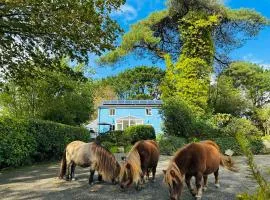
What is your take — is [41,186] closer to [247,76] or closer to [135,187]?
[135,187]

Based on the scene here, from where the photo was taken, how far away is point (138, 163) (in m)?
11.0

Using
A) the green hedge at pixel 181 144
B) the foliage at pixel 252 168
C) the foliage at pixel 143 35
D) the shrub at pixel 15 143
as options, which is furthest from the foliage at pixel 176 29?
the foliage at pixel 252 168

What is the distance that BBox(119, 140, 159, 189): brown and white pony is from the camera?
10.8 m

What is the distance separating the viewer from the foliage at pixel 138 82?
228 feet

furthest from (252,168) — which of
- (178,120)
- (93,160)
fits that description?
(178,120)

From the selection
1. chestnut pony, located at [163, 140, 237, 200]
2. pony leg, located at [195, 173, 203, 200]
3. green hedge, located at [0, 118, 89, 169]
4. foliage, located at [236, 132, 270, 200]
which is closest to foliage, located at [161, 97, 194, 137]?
green hedge, located at [0, 118, 89, 169]

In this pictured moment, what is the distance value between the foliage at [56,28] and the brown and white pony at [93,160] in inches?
146

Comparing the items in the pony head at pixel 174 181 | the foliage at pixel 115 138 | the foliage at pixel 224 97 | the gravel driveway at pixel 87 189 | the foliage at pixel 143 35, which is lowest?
Result: the gravel driveway at pixel 87 189

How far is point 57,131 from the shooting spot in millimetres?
22031

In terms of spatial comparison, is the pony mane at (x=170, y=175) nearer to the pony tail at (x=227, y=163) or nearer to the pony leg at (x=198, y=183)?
the pony leg at (x=198, y=183)

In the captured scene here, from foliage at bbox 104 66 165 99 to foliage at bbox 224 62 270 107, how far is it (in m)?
18.2

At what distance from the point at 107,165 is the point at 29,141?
8141 mm

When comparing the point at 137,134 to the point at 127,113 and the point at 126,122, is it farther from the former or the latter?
the point at 127,113

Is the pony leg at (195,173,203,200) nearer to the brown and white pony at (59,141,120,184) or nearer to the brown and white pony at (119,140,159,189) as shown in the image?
the brown and white pony at (119,140,159,189)
